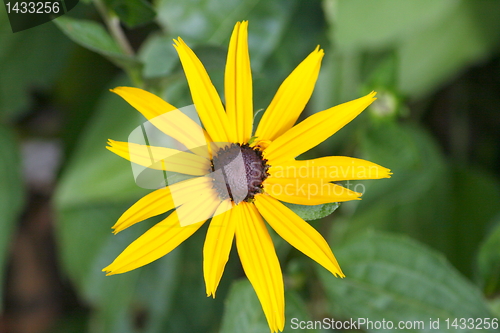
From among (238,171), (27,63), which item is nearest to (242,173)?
(238,171)

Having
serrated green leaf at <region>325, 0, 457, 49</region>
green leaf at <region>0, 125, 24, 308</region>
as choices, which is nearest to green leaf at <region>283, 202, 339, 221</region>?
serrated green leaf at <region>325, 0, 457, 49</region>

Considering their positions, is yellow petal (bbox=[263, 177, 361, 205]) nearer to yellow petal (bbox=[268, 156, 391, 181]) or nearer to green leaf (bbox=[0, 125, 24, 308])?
yellow petal (bbox=[268, 156, 391, 181])

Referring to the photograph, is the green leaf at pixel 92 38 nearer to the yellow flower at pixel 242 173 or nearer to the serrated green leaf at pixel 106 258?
the yellow flower at pixel 242 173

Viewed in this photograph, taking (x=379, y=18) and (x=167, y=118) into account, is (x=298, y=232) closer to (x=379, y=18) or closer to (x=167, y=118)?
(x=167, y=118)

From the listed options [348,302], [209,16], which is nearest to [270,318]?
[348,302]

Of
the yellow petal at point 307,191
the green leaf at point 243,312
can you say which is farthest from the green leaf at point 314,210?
the green leaf at point 243,312

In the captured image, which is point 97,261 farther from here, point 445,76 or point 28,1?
point 445,76
